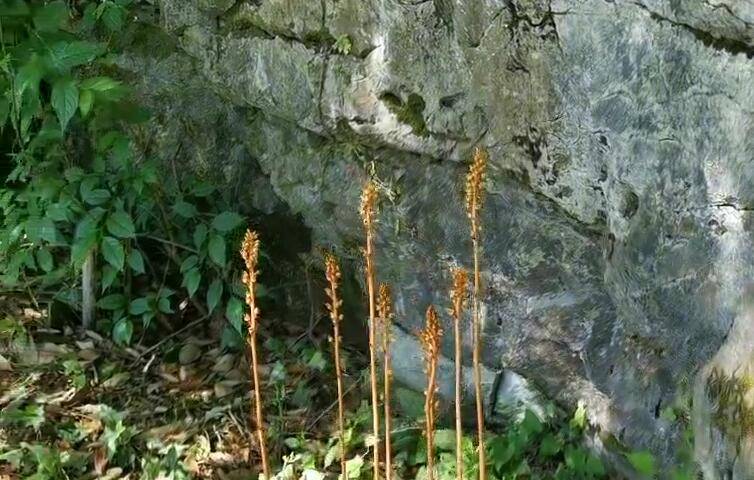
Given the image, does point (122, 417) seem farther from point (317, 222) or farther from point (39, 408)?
point (317, 222)

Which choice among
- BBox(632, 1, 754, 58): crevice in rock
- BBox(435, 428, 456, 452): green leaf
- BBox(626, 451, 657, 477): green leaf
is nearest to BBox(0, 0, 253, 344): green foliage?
BBox(435, 428, 456, 452): green leaf

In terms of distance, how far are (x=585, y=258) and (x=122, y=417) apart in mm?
1548

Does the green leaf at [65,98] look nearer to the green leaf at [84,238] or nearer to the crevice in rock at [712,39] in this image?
the green leaf at [84,238]

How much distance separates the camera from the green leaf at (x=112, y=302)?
3.55 meters

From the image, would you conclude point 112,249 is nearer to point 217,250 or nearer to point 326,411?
point 217,250

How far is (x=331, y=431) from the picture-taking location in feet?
10.3

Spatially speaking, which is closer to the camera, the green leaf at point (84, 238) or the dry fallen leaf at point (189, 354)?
the green leaf at point (84, 238)

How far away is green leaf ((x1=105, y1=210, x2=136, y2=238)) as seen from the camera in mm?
3223

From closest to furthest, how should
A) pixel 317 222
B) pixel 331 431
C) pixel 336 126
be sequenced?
pixel 336 126, pixel 331 431, pixel 317 222

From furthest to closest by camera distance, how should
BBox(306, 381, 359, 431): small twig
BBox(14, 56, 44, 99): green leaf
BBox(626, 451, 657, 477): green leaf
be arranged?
BBox(306, 381, 359, 431): small twig, BBox(14, 56, 44, 99): green leaf, BBox(626, 451, 657, 477): green leaf

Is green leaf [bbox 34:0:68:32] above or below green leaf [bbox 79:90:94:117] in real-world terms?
above

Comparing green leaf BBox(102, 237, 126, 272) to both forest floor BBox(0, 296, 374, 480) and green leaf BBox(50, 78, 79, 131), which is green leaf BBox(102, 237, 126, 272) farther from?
green leaf BBox(50, 78, 79, 131)

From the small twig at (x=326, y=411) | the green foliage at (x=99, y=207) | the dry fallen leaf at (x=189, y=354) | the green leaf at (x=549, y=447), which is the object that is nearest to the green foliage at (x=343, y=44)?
the green foliage at (x=99, y=207)

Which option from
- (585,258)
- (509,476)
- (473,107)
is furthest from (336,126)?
(509,476)
